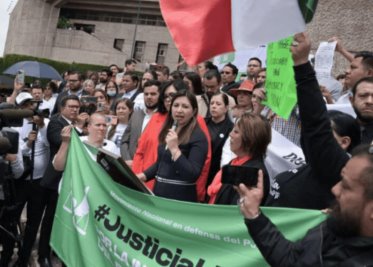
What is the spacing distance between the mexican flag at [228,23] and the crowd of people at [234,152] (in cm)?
13

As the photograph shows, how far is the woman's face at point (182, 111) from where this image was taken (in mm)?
4270

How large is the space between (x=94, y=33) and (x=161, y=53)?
6.63m

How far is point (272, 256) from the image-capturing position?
2.18 meters

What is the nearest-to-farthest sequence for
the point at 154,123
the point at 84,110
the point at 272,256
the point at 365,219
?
the point at 365,219, the point at 272,256, the point at 154,123, the point at 84,110

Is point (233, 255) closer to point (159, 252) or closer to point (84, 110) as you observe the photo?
point (159, 252)

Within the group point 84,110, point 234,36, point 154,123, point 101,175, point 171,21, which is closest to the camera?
point 234,36

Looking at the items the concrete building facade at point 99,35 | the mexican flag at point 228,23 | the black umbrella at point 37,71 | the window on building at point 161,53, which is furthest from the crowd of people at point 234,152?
the window on building at point 161,53

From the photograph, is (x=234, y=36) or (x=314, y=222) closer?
(x=314, y=222)

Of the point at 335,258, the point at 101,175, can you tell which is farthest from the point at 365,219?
the point at 101,175

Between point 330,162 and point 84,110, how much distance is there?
11.4ft

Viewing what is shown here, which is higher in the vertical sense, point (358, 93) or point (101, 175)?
point (358, 93)

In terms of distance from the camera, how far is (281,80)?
3.39 meters

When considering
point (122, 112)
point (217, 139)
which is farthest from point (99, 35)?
point (217, 139)

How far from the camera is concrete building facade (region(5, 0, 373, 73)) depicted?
39.2m
